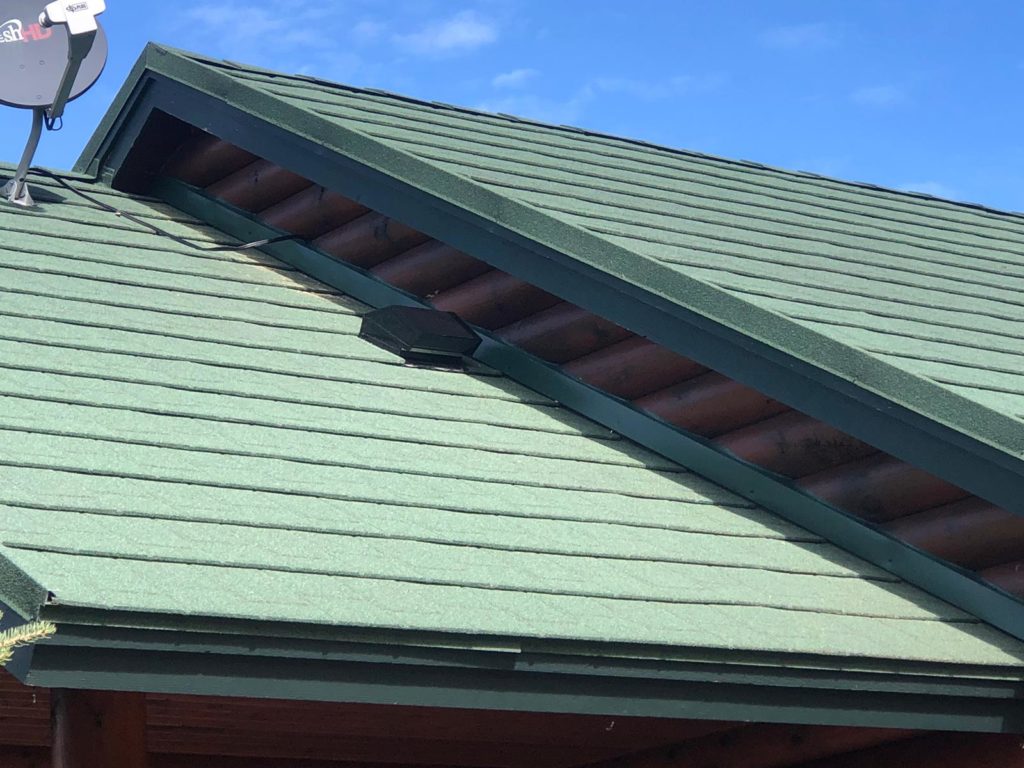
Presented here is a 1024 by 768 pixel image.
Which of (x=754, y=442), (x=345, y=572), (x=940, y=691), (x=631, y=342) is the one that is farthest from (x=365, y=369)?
(x=940, y=691)

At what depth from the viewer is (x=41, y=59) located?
623 centimetres

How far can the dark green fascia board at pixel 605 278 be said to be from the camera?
3957 mm

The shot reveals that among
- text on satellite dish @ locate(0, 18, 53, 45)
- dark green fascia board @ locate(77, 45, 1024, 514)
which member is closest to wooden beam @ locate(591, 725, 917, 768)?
dark green fascia board @ locate(77, 45, 1024, 514)

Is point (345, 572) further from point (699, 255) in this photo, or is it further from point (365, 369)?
point (699, 255)

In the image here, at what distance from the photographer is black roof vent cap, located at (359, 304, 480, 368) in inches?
207

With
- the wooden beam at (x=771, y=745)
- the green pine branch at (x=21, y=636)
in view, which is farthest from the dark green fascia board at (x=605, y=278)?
the green pine branch at (x=21, y=636)

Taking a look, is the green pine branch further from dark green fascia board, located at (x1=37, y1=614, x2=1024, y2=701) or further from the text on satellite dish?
the text on satellite dish

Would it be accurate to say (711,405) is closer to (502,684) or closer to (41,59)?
(502,684)

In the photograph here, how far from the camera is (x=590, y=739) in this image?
464 cm

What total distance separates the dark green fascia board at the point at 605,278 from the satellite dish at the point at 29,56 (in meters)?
0.46

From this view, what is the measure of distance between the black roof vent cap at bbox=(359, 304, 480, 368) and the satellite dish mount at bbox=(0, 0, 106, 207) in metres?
1.76

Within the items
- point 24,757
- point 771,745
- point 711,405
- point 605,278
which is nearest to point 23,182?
point 24,757

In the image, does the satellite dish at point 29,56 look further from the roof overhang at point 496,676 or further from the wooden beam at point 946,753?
the wooden beam at point 946,753

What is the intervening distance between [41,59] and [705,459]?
3.56 m
